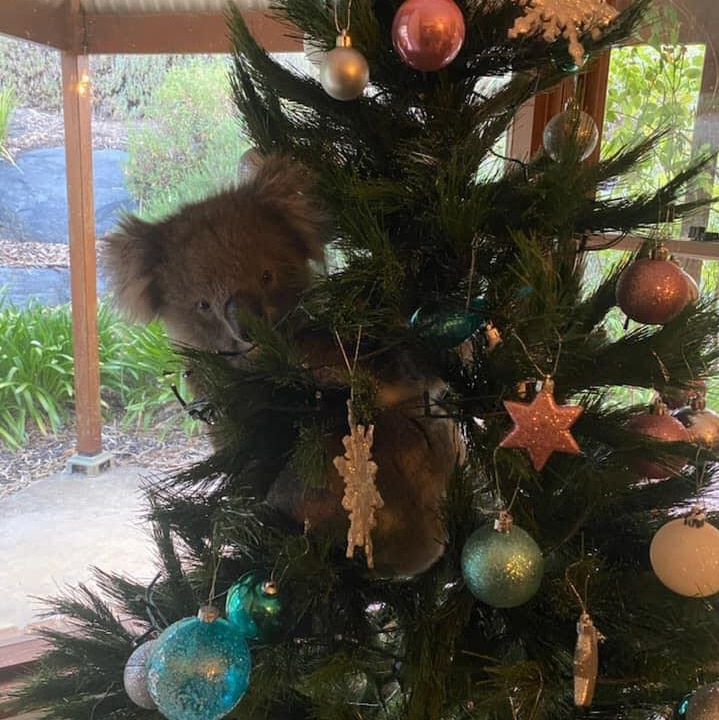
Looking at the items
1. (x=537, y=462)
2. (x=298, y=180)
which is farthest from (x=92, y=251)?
(x=537, y=462)

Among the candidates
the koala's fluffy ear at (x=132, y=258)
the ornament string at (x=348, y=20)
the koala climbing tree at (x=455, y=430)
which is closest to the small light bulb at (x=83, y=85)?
the koala's fluffy ear at (x=132, y=258)

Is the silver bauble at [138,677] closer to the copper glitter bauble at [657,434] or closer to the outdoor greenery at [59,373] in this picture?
the copper glitter bauble at [657,434]

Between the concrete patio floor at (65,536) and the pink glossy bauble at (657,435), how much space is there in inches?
40.5

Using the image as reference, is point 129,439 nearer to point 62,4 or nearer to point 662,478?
point 62,4

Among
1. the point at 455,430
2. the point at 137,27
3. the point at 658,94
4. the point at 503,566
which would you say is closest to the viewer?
the point at 503,566

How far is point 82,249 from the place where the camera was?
139 cm

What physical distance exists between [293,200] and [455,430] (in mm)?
315

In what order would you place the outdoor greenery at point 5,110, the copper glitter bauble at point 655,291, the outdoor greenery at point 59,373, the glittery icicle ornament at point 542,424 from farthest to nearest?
the outdoor greenery at point 59,373 → the outdoor greenery at point 5,110 → the copper glitter bauble at point 655,291 → the glittery icicle ornament at point 542,424

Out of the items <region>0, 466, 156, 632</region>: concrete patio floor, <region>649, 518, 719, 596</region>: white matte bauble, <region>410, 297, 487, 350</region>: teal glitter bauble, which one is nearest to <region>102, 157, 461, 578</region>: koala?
<region>410, 297, 487, 350</region>: teal glitter bauble

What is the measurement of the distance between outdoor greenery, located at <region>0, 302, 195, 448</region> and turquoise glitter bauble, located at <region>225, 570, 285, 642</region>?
715 mm

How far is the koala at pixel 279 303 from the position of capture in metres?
0.78

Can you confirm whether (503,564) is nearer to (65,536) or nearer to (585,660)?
(585,660)

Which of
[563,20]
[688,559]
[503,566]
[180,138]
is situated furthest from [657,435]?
[180,138]

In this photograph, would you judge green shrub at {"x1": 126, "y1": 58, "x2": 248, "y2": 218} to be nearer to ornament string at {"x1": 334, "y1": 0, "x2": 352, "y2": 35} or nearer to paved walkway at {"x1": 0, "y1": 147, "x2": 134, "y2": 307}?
paved walkway at {"x1": 0, "y1": 147, "x2": 134, "y2": 307}
